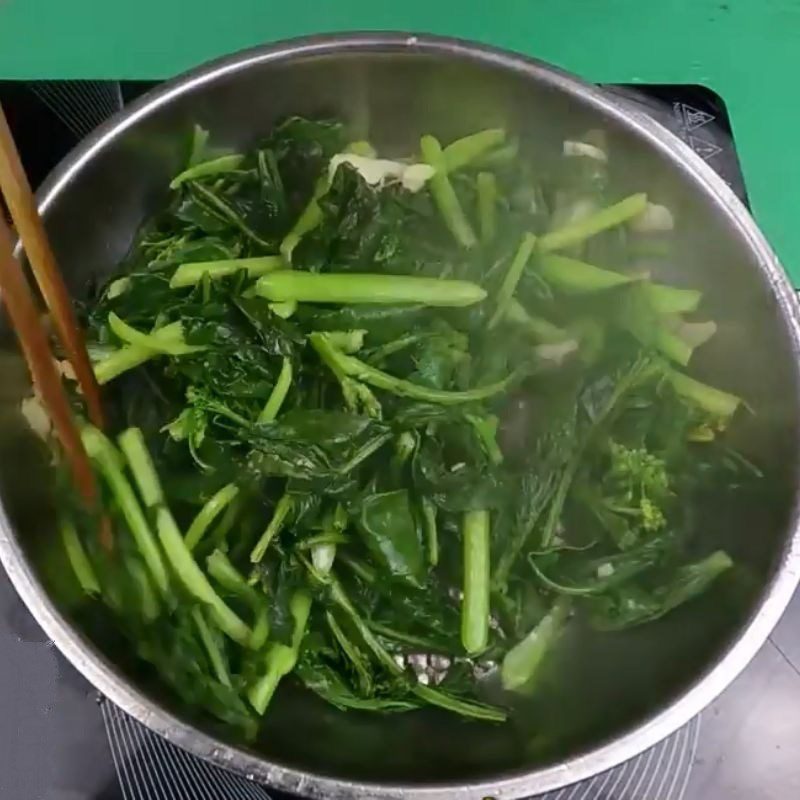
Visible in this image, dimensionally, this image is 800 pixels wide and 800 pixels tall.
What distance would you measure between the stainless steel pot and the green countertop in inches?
12.1

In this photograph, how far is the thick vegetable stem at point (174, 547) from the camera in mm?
1204

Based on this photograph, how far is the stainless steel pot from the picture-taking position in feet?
3.49

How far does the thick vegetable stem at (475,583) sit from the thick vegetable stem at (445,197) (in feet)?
1.25

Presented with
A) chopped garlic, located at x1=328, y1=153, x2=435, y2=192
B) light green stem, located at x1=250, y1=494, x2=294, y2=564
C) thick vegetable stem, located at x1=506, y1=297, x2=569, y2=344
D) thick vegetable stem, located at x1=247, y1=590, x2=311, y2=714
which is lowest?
thick vegetable stem, located at x1=247, y1=590, x2=311, y2=714

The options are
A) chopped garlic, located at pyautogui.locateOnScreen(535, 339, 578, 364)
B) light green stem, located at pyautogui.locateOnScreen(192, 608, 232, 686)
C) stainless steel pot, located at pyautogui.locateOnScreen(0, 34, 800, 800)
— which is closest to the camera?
stainless steel pot, located at pyautogui.locateOnScreen(0, 34, 800, 800)

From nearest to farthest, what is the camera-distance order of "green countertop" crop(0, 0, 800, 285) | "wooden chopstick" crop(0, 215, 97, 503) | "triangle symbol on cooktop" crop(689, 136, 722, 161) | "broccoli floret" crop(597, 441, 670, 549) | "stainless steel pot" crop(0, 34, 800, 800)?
1. "wooden chopstick" crop(0, 215, 97, 503)
2. "stainless steel pot" crop(0, 34, 800, 800)
3. "broccoli floret" crop(597, 441, 670, 549)
4. "triangle symbol on cooktop" crop(689, 136, 722, 161)
5. "green countertop" crop(0, 0, 800, 285)

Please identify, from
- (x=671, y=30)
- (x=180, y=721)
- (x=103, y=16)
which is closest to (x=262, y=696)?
(x=180, y=721)

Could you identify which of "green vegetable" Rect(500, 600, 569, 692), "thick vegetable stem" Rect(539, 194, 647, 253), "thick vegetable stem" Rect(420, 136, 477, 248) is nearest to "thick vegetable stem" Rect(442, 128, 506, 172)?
"thick vegetable stem" Rect(420, 136, 477, 248)

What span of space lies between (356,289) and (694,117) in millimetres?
621

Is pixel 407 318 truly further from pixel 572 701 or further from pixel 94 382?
pixel 572 701

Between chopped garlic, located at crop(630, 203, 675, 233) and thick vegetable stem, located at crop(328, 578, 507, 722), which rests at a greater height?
chopped garlic, located at crop(630, 203, 675, 233)

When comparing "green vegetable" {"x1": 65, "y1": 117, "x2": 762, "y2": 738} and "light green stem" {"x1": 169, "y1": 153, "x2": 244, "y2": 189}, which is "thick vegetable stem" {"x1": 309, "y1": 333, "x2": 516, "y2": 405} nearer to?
"green vegetable" {"x1": 65, "y1": 117, "x2": 762, "y2": 738}

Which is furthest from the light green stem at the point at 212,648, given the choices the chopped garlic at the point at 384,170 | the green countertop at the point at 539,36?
the green countertop at the point at 539,36

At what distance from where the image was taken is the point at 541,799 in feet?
4.14
